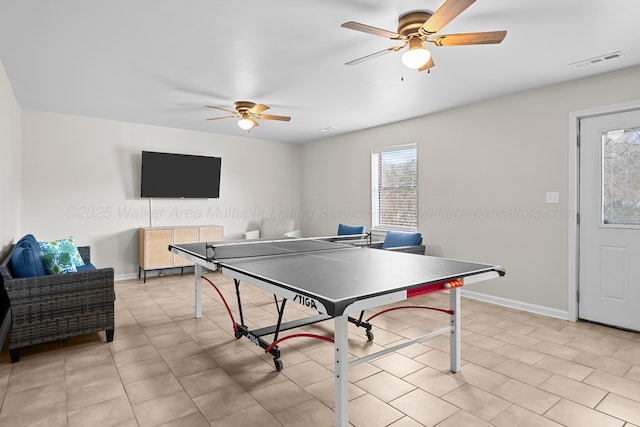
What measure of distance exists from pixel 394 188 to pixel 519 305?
2437 millimetres

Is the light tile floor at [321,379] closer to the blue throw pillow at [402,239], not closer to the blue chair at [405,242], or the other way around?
the blue chair at [405,242]

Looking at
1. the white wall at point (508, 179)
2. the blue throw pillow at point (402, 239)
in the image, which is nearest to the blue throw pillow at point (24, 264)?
the blue throw pillow at point (402, 239)

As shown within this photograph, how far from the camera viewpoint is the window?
5500 millimetres

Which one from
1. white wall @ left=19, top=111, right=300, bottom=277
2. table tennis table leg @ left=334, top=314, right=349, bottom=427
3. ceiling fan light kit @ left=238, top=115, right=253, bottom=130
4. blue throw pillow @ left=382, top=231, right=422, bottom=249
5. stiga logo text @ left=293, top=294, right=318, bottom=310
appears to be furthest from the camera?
white wall @ left=19, top=111, right=300, bottom=277

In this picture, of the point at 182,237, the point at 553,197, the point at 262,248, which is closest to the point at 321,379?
the point at 262,248

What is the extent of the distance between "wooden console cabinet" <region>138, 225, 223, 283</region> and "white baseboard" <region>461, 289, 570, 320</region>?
422 cm

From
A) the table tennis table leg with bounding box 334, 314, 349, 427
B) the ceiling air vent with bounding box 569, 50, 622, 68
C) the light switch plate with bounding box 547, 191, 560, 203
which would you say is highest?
the ceiling air vent with bounding box 569, 50, 622, 68

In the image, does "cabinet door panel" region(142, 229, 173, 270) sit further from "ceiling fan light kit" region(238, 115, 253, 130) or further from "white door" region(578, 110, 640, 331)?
"white door" region(578, 110, 640, 331)

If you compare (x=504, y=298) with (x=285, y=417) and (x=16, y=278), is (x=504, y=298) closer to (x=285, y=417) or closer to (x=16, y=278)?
(x=285, y=417)

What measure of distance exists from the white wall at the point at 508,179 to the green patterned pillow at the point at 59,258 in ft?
14.2

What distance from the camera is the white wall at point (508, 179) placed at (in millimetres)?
3824

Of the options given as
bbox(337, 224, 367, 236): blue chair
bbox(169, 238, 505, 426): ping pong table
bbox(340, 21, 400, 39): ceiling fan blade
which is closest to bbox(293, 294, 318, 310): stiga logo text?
bbox(169, 238, 505, 426): ping pong table

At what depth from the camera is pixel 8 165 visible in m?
3.81

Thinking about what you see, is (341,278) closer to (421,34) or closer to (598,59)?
(421,34)
